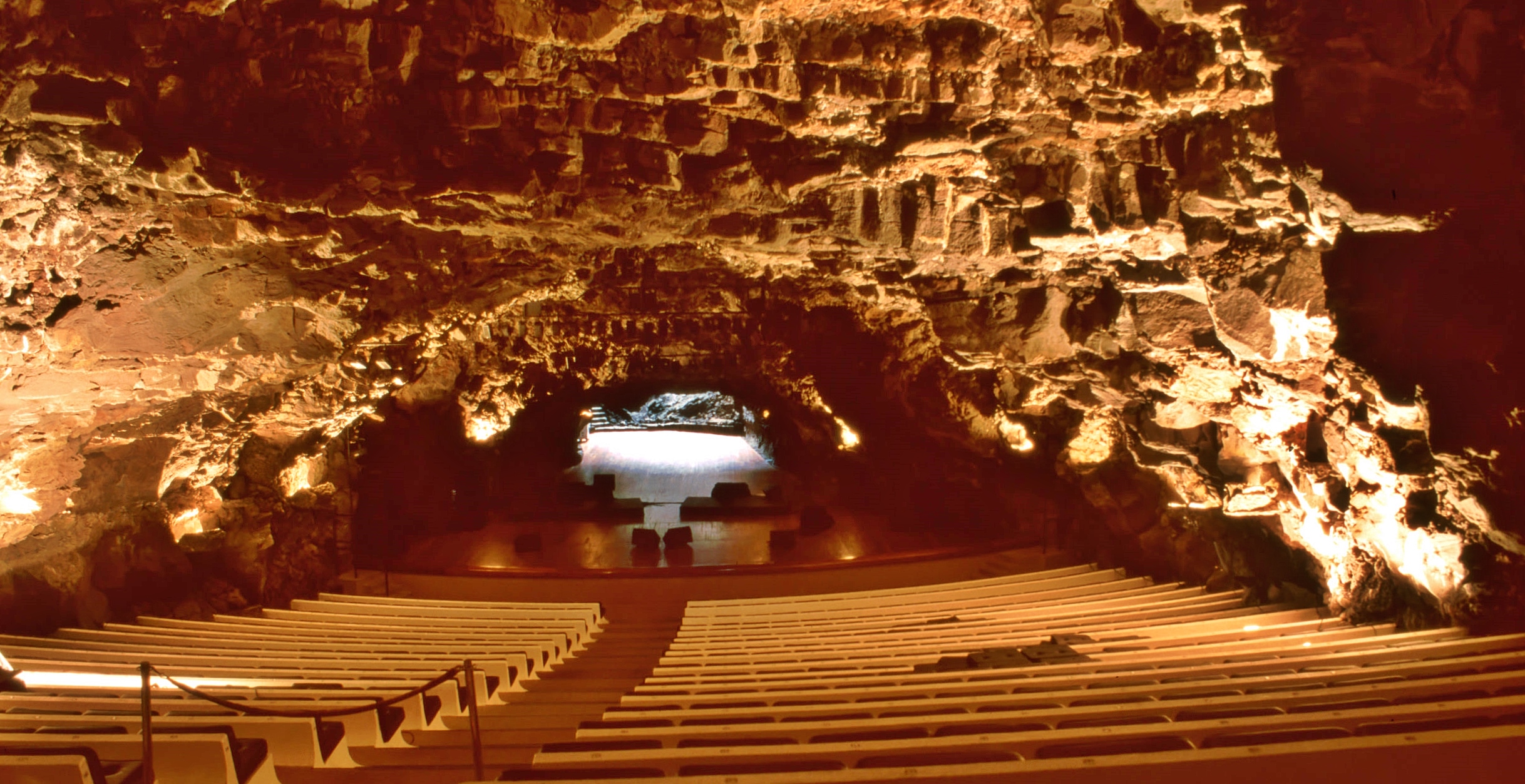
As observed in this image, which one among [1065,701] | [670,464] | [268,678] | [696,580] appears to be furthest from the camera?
[670,464]

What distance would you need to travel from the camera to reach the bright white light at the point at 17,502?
7016 mm

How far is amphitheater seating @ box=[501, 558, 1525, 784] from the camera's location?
263 centimetres

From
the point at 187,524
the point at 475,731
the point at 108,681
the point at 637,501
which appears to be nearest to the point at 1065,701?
the point at 475,731

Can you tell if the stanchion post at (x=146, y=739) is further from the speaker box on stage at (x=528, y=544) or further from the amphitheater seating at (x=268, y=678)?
the speaker box on stage at (x=528, y=544)

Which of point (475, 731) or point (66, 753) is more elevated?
point (66, 753)

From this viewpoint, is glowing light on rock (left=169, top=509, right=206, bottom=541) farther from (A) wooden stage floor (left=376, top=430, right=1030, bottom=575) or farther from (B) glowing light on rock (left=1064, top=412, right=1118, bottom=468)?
(B) glowing light on rock (left=1064, top=412, right=1118, bottom=468)

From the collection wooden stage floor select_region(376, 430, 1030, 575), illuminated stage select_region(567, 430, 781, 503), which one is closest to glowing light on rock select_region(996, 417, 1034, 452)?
wooden stage floor select_region(376, 430, 1030, 575)

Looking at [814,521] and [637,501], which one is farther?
[637,501]

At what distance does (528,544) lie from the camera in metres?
12.8

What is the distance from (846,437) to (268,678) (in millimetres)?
10447

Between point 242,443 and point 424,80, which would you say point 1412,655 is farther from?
point 242,443

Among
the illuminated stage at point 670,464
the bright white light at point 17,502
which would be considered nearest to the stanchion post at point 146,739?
A: the bright white light at point 17,502

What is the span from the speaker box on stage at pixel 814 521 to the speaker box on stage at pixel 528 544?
4530mm

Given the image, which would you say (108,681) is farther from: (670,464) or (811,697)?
(670,464)
